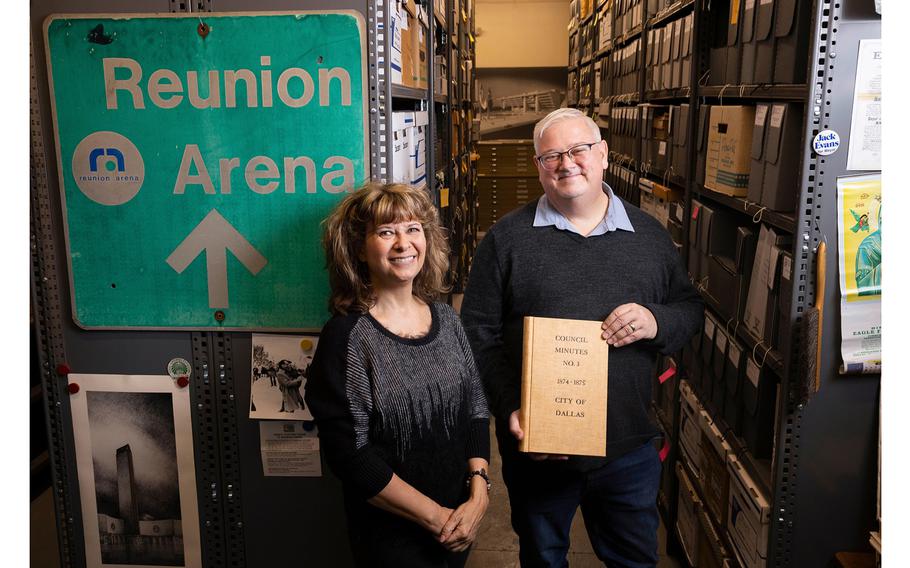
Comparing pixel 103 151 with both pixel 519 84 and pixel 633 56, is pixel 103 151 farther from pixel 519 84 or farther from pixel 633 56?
pixel 519 84

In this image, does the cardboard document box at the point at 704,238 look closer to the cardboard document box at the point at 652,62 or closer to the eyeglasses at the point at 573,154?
the eyeglasses at the point at 573,154

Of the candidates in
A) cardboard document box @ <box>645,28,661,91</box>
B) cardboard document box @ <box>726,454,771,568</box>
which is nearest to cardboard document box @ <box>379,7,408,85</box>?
cardboard document box @ <box>726,454,771,568</box>

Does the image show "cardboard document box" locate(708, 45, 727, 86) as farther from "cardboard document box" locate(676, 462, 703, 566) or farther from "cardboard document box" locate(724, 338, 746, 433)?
"cardboard document box" locate(676, 462, 703, 566)

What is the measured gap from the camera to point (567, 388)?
177 cm

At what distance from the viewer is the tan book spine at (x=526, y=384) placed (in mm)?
1762

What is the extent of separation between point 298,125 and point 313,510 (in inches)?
45.0

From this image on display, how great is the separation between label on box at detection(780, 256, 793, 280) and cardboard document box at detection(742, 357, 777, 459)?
343mm

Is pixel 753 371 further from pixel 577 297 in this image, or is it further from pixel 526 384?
pixel 526 384

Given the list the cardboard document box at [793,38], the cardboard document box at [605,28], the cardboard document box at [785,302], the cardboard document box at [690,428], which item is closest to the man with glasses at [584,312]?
the cardboard document box at [785,302]

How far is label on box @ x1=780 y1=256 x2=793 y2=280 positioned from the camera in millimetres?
1842

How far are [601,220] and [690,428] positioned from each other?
1.28 metres

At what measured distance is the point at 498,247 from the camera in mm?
1913

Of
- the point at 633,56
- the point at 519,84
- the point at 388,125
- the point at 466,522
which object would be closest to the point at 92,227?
the point at 388,125

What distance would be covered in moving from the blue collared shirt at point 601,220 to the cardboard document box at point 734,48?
89 cm
